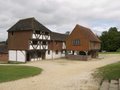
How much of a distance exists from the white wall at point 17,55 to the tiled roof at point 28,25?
4728 mm

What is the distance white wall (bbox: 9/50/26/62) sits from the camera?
49.7 meters

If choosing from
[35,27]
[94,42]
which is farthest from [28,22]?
[94,42]

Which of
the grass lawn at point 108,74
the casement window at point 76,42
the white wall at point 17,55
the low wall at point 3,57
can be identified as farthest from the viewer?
the casement window at point 76,42

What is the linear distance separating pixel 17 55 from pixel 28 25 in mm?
6587

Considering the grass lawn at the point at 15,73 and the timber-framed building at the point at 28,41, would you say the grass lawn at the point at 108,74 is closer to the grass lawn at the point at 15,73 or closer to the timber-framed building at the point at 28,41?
the grass lawn at the point at 15,73

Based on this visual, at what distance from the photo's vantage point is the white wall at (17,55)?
49.7 meters

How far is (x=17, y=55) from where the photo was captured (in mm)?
50875

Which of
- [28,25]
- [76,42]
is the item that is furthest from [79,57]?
[28,25]

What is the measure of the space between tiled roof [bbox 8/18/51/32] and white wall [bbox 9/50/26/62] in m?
A: 4.73

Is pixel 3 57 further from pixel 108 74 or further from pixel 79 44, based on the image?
pixel 108 74

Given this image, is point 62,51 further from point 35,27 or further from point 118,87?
point 118,87

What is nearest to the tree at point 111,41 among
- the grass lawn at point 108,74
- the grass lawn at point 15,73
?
the grass lawn at point 108,74

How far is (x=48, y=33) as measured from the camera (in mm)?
55750

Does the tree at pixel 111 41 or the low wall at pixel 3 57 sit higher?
the tree at pixel 111 41
